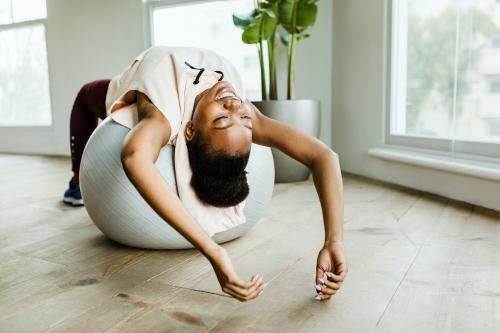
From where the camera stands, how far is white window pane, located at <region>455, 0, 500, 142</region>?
200 centimetres

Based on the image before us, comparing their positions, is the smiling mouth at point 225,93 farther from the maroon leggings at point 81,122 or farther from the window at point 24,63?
the window at point 24,63

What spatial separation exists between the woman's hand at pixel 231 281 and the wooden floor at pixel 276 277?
11cm

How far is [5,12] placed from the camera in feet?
15.3

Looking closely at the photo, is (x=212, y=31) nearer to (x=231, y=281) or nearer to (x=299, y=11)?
(x=299, y=11)

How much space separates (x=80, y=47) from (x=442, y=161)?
332 centimetres

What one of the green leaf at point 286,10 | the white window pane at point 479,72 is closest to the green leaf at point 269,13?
the green leaf at point 286,10

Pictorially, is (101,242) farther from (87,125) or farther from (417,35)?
(417,35)

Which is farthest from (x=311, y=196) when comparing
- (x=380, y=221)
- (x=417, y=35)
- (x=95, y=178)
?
(x=95, y=178)

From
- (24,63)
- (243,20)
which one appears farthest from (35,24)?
(243,20)

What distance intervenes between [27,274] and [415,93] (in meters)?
2.10

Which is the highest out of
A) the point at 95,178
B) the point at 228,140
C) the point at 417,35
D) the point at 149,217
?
the point at 417,35

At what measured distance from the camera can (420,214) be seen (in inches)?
77.0

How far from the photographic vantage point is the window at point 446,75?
2.04 metres

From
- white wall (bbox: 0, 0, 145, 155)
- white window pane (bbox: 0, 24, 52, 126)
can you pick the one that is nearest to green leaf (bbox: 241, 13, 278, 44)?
white wall (bbox: 0, 0, 145, 155)
